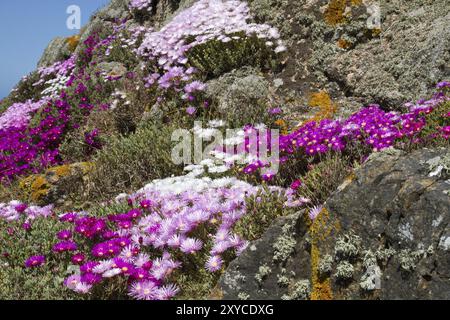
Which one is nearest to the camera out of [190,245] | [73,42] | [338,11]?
[190,245]

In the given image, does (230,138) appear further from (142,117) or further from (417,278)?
(417,278)

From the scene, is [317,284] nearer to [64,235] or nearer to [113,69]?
[64,235]

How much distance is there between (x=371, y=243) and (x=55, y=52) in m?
18.3

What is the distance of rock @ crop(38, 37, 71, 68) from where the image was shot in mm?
17875

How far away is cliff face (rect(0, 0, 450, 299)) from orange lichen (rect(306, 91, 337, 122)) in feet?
0.09

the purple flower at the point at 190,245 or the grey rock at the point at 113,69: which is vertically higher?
the grey rock at the point at 113,69

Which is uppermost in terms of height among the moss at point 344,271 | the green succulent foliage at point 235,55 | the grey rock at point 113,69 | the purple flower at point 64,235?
the green succulent foliage at point 235,55

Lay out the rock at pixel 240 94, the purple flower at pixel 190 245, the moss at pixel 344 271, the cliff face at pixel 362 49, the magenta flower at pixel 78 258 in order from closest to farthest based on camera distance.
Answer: the moss at pixel 344 271
the purple flower at pixel 190 245
the magenta flower at pixel 78 258
the cliff face at pixel 362 49
the rock at pixel 240 94

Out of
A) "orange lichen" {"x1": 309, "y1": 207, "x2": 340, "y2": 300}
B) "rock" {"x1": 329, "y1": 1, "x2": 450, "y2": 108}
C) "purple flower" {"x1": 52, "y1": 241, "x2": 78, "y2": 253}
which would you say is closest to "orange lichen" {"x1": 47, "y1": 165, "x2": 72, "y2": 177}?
"purple flower" {"x1": 52, "y1": 241, "x2": 78, "y2": 253}

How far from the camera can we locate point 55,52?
61.9ft

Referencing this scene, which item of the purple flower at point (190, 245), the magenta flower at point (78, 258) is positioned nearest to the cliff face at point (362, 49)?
the purple flower at point (190, 245)

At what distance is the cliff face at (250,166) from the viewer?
2.92 metres

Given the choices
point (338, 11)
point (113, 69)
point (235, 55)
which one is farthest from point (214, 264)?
point (113, 69)

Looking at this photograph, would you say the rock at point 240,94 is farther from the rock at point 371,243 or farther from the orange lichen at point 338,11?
the rock at point 371,243
